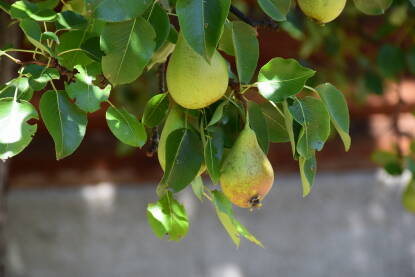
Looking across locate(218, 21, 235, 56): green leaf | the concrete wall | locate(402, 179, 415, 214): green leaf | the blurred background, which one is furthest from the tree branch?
the concrete wall

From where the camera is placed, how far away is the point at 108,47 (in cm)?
73

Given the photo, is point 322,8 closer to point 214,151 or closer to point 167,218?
point 214,151

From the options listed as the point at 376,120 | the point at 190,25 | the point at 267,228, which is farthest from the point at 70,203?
the point at 190,25

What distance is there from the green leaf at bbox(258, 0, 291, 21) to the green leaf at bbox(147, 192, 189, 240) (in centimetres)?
26

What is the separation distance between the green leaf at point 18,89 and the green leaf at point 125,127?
0.31 ft

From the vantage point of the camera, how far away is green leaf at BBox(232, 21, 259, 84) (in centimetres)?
78

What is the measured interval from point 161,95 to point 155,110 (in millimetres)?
20

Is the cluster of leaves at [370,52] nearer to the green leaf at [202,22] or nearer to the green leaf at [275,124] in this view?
the green leaf at [275,124]

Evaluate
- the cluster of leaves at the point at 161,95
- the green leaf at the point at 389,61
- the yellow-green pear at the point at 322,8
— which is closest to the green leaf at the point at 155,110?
the cluster of leaves at the point at 161,95

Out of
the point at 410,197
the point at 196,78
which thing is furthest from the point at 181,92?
the point at 410,197

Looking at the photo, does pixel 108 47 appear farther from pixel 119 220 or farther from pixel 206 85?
pixel 119 220

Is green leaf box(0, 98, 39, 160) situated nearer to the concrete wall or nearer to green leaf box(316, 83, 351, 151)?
green leaf box(316, 83, 351, 151)

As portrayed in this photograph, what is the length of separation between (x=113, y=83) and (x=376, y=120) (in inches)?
72.1

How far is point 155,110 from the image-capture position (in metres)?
0.82
